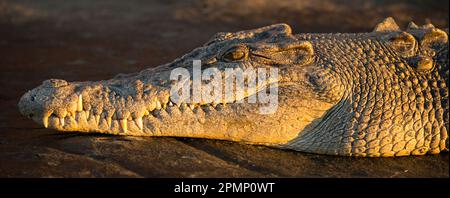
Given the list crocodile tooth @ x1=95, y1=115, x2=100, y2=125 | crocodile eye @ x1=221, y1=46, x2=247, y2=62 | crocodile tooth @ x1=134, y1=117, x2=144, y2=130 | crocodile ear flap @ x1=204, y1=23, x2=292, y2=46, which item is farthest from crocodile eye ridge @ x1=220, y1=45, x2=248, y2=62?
crocodile tooth @ x1=95, y1=115, x2=100, y2=125

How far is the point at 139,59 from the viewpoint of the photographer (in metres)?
7.29

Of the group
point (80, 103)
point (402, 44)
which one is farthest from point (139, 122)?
point (402, 44)

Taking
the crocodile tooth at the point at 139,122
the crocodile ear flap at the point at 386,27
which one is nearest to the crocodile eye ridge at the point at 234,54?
the crocodile tooth at the point at 139,122

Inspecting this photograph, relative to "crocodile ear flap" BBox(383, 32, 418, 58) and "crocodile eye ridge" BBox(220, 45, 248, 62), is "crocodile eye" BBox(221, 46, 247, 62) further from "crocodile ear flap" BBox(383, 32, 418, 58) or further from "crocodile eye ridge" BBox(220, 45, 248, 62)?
"crocodile ear flap" BBox(383, 32, 418, 58)

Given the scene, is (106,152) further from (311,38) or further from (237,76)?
(311,38)

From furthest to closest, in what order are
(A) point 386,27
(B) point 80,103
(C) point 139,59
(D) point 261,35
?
(C) point 139,59 < (A) point 386,27 < (D) point 261,35 < (B) point 80,103

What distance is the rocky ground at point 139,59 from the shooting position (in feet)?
13.0

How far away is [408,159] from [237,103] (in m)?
1.20

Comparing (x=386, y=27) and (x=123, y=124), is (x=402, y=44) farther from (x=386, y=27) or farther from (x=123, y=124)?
(x=123, y=124)

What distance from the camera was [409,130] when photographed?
167 inches

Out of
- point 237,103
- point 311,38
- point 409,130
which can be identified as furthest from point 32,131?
point 409,130
